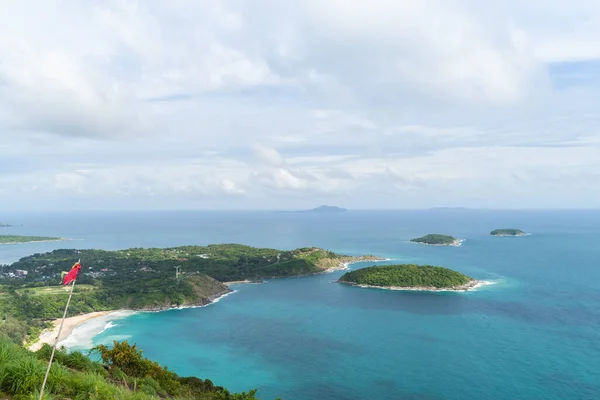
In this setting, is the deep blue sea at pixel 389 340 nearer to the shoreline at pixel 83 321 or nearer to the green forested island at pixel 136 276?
the shoreline at pixel 83 321

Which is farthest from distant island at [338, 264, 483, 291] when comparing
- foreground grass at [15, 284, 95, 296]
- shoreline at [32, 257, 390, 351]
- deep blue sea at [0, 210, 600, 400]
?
foreground grass at [15, 284, 95, 296]

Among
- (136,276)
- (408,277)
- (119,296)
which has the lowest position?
(119,296)

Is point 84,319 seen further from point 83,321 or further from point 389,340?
point 389,340

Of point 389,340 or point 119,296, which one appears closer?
point 389,340

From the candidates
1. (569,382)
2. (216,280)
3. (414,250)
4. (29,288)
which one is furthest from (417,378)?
(414,250)

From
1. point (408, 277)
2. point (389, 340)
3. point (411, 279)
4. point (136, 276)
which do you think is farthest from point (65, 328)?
point (411, 279)

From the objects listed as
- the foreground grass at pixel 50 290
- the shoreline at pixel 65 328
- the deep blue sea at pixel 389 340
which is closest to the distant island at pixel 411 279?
the deep blue sea at pixel 389 340
